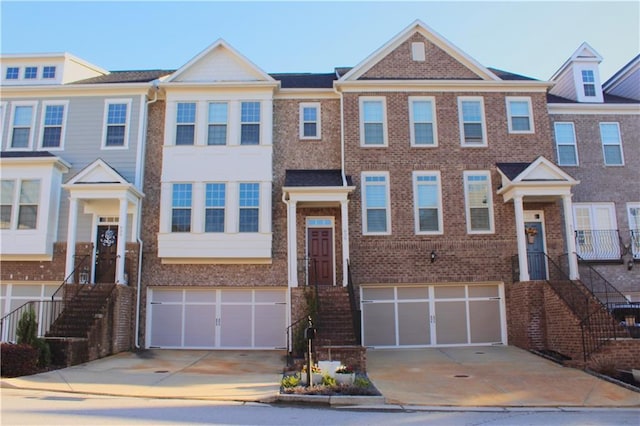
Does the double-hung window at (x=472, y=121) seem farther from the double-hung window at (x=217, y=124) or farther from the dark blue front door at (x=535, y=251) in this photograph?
the double-hung window at (x=217, y=124)

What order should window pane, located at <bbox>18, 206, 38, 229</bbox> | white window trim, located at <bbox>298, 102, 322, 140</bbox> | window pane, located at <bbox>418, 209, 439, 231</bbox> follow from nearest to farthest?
window pane, located at <bbox>18, 206, 38, 229</bbox> < window pane, located at <bbox>418, 209, 439, 231</bbox> < white window trim, located at <bbox>298, 102, 322, 140</bbox>

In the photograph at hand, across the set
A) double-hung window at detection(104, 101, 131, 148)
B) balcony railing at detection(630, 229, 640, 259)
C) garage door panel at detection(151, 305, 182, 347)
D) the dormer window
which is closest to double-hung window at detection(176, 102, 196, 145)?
double-hung window at detection(104, 101, 131, 148)

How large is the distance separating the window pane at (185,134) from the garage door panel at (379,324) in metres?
8.35

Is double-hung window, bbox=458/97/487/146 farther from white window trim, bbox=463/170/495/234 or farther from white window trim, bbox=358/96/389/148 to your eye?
white window trim, bbox=358/96/389/148

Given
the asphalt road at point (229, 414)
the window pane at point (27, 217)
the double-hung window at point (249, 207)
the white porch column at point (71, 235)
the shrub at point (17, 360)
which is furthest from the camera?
the double-hung window at point (249, 207)

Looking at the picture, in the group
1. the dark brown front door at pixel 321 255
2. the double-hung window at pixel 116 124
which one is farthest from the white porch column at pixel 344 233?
the double-hung window at pixel 116 124

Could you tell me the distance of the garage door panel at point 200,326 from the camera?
1878cm

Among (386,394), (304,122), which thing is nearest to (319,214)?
(304,122)

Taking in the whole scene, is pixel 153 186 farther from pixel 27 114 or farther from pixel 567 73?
pixel 567 73

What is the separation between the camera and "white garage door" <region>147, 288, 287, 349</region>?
18.8 metres

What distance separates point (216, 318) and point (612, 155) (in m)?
15.5

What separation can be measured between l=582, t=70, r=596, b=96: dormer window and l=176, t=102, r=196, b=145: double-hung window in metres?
14.8

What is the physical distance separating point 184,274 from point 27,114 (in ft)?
27.1

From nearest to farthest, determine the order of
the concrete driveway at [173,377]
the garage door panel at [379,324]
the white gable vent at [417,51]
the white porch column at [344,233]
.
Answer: the concrete driveway at [173,377]
the white porch column at [344,233]
the garage door panel at [379,324]
the white gable vent at [417,51]
